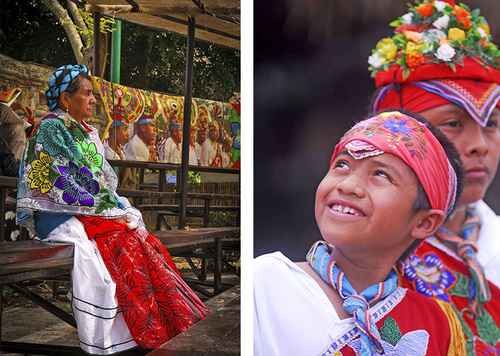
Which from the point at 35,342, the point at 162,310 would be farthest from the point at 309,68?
the point at 35,342

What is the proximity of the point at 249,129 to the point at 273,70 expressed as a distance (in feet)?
0.88

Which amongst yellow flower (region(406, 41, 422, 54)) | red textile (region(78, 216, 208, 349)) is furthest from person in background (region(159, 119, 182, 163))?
yellow flower (region(406, 41, 422, 54))

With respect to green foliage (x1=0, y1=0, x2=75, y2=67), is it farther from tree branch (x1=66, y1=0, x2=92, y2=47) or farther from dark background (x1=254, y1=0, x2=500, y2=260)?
dark background (x1=254, y1=0, x2=500, y2=260)

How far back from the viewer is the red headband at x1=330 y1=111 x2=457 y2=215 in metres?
2.07

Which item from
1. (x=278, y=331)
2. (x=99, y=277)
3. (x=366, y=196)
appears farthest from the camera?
(x=99, y=277)

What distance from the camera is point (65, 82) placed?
2607 mm

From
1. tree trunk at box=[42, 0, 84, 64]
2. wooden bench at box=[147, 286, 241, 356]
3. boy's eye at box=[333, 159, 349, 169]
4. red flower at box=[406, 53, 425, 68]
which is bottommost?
A: wooden bench at box=[147, 286, 241, 356]

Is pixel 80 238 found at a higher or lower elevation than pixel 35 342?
higher

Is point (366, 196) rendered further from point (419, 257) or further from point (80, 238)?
point (80, 238)

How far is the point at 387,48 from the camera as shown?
84.2 inches

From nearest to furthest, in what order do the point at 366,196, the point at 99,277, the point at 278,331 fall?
the point at 366,196, the point at 278,331, the point at 99,277

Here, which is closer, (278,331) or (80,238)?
(278,331)

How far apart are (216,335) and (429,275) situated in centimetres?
101

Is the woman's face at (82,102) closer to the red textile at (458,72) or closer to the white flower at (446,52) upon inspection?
the red textile at (458,72)
